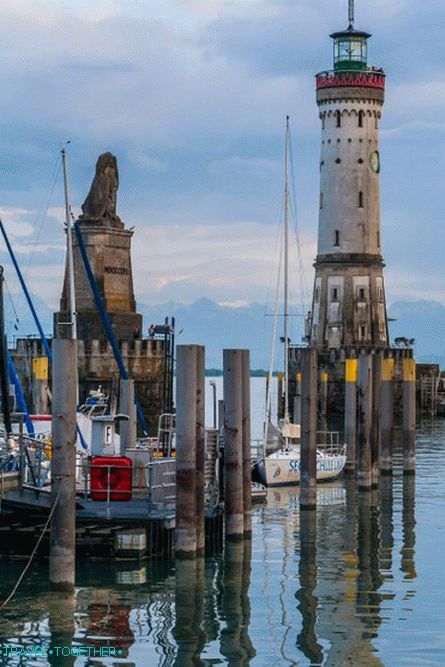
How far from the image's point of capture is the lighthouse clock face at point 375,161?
A: 9825cm

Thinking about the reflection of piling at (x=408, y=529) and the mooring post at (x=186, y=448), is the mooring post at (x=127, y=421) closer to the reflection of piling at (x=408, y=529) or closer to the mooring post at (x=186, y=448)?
the mooring post at (x=186, y=448)

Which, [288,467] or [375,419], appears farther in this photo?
[288,467]

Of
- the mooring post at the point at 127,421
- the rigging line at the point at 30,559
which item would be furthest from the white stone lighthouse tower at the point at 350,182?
the rigging line at the point at 30,559

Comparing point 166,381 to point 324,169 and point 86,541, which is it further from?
point 86,541

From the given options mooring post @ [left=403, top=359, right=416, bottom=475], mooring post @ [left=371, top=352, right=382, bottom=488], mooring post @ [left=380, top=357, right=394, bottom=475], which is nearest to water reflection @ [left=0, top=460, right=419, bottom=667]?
mooring post @ [left=371, top=352, right=382, bottom=488]

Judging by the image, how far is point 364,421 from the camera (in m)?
46.3

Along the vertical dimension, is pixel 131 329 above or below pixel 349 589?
above

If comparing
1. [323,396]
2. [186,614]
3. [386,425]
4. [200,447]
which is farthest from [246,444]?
[323,396]

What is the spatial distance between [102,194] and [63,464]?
4915cm

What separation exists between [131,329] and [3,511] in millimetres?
44750

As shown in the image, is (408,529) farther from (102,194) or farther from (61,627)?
(102,194)

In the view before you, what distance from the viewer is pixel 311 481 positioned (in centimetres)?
4025

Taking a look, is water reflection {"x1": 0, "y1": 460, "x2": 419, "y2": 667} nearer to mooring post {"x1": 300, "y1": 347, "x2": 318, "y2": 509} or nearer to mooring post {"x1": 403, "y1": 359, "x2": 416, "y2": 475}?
mooring post {"x1": 300, "y1": 347, "x2": 318, "y2": 509}

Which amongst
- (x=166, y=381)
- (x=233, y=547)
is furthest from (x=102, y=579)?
(x=166, y=381)
